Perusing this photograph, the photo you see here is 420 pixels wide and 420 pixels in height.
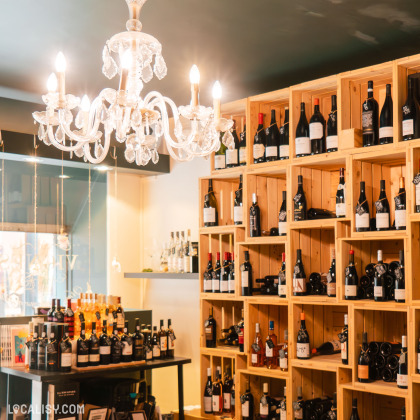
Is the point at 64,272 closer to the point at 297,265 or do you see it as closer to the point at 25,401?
the point at 25,401

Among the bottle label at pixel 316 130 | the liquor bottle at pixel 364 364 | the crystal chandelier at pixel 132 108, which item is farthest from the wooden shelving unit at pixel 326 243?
the crystal chandelier at pixel 132 108

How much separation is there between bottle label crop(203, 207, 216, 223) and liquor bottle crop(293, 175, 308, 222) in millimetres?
798

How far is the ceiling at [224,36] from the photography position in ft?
10.7

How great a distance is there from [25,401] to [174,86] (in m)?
2.71

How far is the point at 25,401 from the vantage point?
466cm

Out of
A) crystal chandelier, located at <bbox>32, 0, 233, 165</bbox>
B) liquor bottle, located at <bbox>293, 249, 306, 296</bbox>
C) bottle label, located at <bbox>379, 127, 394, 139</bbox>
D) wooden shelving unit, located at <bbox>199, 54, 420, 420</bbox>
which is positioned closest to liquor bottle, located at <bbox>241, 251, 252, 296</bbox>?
wooden shelving unit, located at <bbox>199, 54, 420, 420</bbox>

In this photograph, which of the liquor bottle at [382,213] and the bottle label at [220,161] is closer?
the liquor bottle at [382,213]

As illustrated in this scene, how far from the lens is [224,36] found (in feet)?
12.1

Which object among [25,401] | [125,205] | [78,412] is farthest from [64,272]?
[78,412]

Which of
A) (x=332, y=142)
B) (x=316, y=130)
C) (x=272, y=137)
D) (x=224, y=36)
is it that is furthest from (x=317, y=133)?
(x=224, y=36)

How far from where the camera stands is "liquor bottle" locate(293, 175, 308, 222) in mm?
4141

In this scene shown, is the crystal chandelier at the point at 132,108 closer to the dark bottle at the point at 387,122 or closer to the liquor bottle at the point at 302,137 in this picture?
the dark bottle at the point at 387,122

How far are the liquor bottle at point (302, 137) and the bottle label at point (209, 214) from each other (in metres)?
0.90

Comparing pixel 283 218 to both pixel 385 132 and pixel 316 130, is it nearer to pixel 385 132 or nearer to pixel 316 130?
pixel 316 130
